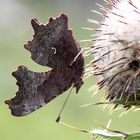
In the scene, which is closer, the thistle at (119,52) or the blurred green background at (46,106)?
the thistle at (119,52)

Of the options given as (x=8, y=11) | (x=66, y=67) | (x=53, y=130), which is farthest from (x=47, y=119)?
(x=66, y=67)

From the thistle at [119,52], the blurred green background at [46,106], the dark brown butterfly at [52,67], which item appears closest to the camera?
the thistle at [119,52]

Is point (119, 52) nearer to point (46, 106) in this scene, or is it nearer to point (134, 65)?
point (134, 65)

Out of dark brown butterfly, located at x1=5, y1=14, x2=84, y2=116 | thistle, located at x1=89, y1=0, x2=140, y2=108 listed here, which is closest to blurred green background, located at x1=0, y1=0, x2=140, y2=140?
dark brown butterfly, located at x1=5, y1=14, x2=84, y2=116

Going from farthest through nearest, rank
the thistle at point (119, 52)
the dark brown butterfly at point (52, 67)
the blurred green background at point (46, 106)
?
the blurred green background at point (46, 106) → the dark brown butterfly at point (52, 67) → the thistle at point (119, 52)

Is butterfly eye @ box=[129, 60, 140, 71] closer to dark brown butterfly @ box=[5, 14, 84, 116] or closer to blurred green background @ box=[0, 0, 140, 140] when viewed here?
dark brown butterfly @ box=[5, 14, 84, 116]

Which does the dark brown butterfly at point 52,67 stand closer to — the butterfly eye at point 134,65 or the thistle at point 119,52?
the thistle at point 119,52

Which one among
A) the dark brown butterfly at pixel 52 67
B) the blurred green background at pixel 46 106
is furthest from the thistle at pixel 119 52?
the blurred green background at pixel 46 106
